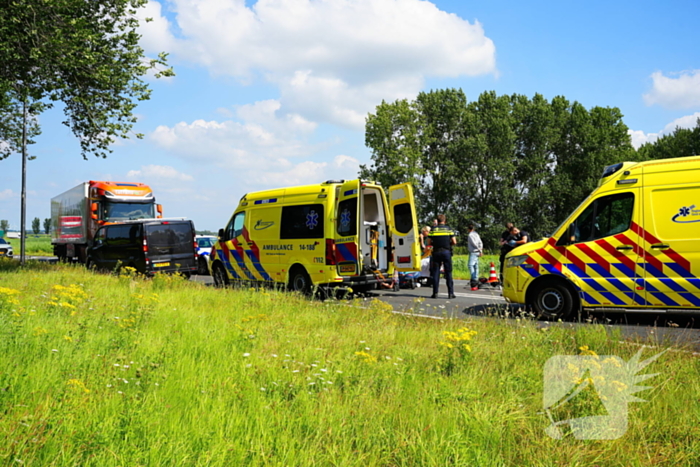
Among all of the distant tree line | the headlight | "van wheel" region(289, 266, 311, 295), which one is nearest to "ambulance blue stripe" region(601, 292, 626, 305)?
the headlight

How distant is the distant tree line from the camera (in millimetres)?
46062

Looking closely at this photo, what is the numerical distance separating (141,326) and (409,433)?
3928mm

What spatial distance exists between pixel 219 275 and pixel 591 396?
11.5 meters

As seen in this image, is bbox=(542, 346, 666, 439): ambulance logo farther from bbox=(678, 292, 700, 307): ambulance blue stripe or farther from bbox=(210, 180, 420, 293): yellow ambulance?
bbox=(210, 180, 420, 293): yellow ambulance

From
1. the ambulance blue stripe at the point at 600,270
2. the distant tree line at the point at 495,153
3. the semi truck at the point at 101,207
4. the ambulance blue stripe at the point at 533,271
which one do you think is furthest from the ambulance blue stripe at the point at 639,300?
the distant tree line at the point at 495,153

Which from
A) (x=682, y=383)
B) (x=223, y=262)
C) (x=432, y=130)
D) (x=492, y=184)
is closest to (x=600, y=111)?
(x=492, y=184)

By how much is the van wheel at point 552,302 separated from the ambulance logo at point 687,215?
1.82m

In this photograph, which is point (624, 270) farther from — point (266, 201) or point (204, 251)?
point (204, 251)

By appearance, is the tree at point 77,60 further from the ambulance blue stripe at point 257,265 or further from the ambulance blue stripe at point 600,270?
the ambulance blue stripe at point 600,270

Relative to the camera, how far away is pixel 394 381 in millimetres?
4160

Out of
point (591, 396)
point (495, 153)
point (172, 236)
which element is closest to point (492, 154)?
point (495, 153)

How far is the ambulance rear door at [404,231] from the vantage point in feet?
39.1

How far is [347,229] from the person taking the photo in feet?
35.2

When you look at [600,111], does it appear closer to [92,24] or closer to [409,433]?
[92,24]
